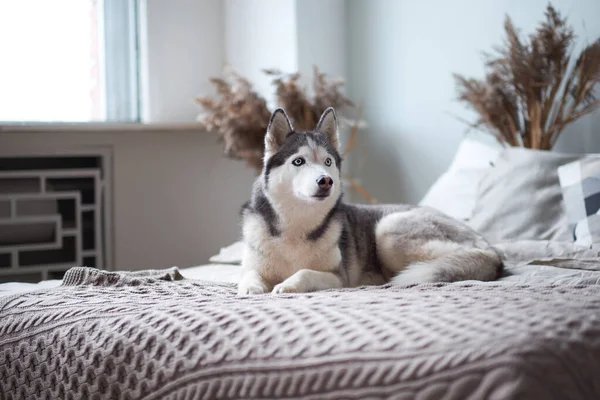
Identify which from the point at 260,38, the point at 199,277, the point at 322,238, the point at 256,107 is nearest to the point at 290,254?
the point at 322,238

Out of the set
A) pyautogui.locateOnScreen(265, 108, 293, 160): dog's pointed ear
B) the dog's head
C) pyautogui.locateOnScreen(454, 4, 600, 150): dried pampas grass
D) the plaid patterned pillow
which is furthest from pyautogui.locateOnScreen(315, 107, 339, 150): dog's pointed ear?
pyautogui.locateOnScreen(454, 4, 600, 150): dried pampas grass

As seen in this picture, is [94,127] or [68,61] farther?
[68,61]

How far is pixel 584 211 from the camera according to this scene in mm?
2438

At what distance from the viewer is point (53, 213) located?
3.74 m

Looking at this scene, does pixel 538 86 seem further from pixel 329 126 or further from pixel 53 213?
pixel 53 213

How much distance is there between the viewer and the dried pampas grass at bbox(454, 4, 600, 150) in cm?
294

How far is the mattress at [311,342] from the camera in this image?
3.72ft

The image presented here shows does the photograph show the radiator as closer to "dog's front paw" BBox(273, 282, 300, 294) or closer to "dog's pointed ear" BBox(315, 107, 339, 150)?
"dog's pointed ear" BBox(315, 107, 339, 150)

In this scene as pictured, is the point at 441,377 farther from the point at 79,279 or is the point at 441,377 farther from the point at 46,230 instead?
the point at 46,230

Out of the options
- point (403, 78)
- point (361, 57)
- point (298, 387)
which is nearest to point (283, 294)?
point (298, 387)

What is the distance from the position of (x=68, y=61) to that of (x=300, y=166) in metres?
2.57

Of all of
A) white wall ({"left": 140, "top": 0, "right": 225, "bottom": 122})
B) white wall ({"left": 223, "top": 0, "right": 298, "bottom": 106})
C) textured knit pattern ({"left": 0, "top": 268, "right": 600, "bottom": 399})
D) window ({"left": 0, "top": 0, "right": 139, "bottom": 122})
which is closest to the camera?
textured knit pattern ({"left": 0, "top": 268, "right": 600, "bottom": 399})

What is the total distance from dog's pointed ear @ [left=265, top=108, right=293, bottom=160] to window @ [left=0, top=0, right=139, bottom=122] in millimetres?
2306

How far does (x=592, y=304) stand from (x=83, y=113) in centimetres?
343
